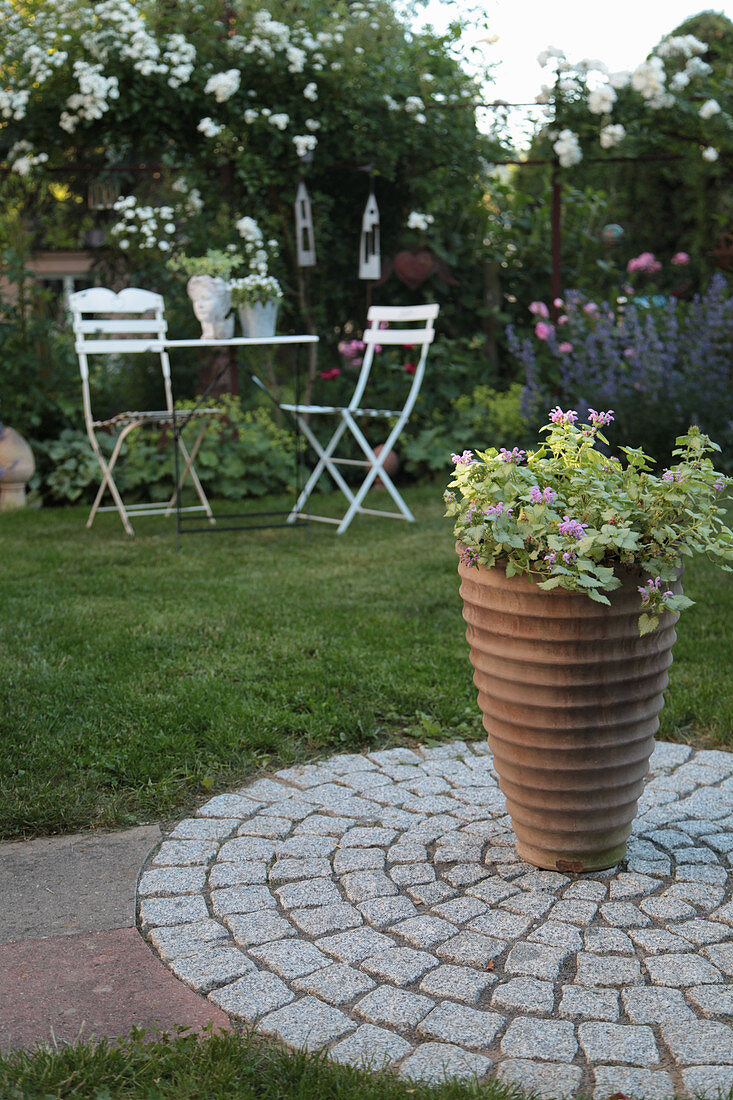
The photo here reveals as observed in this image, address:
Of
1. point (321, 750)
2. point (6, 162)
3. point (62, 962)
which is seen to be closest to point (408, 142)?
point (6, 162)

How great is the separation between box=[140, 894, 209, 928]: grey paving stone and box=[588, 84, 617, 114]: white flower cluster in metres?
6.70

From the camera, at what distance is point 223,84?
6840 millimetres

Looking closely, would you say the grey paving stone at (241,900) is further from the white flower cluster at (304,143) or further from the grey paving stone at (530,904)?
the white flower cluster at (304,143)

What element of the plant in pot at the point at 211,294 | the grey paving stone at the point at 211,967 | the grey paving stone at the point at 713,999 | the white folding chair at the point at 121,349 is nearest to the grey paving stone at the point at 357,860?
the grey paving stone at the point at 211,967

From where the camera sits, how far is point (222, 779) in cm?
277

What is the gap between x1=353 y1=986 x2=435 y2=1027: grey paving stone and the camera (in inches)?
68.6

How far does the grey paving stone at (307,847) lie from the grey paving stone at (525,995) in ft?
2.04

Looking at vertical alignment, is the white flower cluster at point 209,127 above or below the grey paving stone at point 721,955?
above

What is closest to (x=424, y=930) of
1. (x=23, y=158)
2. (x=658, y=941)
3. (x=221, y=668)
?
(x=658, y=941)

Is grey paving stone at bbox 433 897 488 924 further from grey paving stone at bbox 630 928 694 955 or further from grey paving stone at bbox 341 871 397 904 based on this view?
grey paving stone at bbox 630 928 694 955

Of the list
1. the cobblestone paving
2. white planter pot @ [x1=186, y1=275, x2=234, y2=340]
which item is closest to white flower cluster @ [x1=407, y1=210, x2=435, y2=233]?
white planter pot @ [x1=186, y1=275, x2=234, y2=340]

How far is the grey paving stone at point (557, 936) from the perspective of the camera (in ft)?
6.44

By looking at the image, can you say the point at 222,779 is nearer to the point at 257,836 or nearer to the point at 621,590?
the point at 257,836

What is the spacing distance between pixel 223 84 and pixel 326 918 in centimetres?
611
